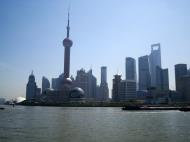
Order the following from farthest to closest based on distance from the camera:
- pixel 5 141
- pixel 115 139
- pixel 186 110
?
pixel 186 110
pixel 115 139
pixel 5 141

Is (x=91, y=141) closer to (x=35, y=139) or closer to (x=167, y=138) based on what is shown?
(x=35, y=139)

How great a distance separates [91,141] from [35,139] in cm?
1087

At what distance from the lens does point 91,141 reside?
51.9m

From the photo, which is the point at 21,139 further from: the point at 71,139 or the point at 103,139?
the point at 103,139

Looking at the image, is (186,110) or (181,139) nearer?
(181,139)

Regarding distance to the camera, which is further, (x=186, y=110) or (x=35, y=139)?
(x=186, y=110)

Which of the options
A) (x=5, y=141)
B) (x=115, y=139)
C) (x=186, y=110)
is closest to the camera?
(x=5, y=141)

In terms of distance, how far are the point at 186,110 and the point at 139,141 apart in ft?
516

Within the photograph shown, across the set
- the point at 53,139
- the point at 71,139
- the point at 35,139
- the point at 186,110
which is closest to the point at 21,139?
the point at 35,139

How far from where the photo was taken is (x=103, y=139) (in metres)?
54.7

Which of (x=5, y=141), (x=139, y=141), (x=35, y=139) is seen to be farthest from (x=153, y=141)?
(x=5, y=141)

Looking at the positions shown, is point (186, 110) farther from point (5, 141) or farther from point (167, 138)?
point (5, 141)

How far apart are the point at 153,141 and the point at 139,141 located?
2648 mm

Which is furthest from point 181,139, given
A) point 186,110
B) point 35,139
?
point 186,110
